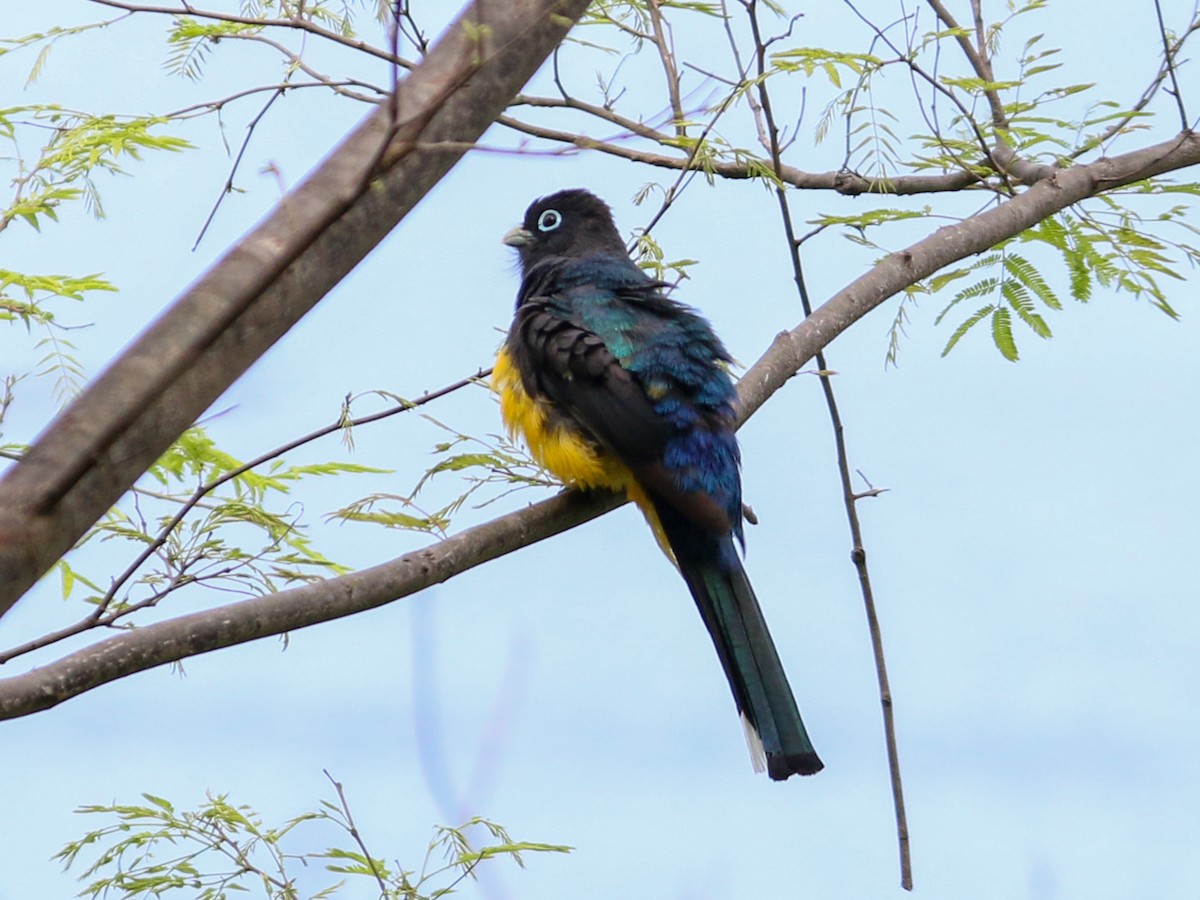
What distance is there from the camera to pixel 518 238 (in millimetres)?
5066

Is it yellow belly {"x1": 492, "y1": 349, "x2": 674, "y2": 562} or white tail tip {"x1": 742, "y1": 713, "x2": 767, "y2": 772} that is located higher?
yellow belly {"x1": 492, "y1": 349, "x2": 674, "y2": 562}

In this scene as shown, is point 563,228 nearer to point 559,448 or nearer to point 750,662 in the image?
point 559,448

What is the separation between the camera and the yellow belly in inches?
155

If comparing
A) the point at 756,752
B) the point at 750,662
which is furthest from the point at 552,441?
the point at 756,752

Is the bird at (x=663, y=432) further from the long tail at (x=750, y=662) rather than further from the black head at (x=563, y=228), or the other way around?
the black head at (x=563, y=228)

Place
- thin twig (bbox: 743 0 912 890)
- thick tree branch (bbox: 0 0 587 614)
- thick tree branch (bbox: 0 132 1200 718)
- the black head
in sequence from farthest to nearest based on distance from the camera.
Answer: the black head < thin twig (bbox: 743 0 912 890) < thick tree branch (bbox: 0 132 1200 718) < thick tree branch (bbox: 0 0 587 614)

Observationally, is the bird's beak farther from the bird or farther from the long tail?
the long tail

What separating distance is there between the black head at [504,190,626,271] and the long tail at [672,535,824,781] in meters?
1.53

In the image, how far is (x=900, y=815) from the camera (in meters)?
3.17

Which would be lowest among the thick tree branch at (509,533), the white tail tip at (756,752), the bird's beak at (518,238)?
the white tail tip at (756,752)

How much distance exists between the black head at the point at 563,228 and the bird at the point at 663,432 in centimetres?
63

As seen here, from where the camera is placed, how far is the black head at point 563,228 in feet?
16.4

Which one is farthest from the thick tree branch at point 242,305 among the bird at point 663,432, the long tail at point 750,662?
the long tail at point 750,662

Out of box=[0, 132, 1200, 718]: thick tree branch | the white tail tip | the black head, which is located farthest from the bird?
the black head
